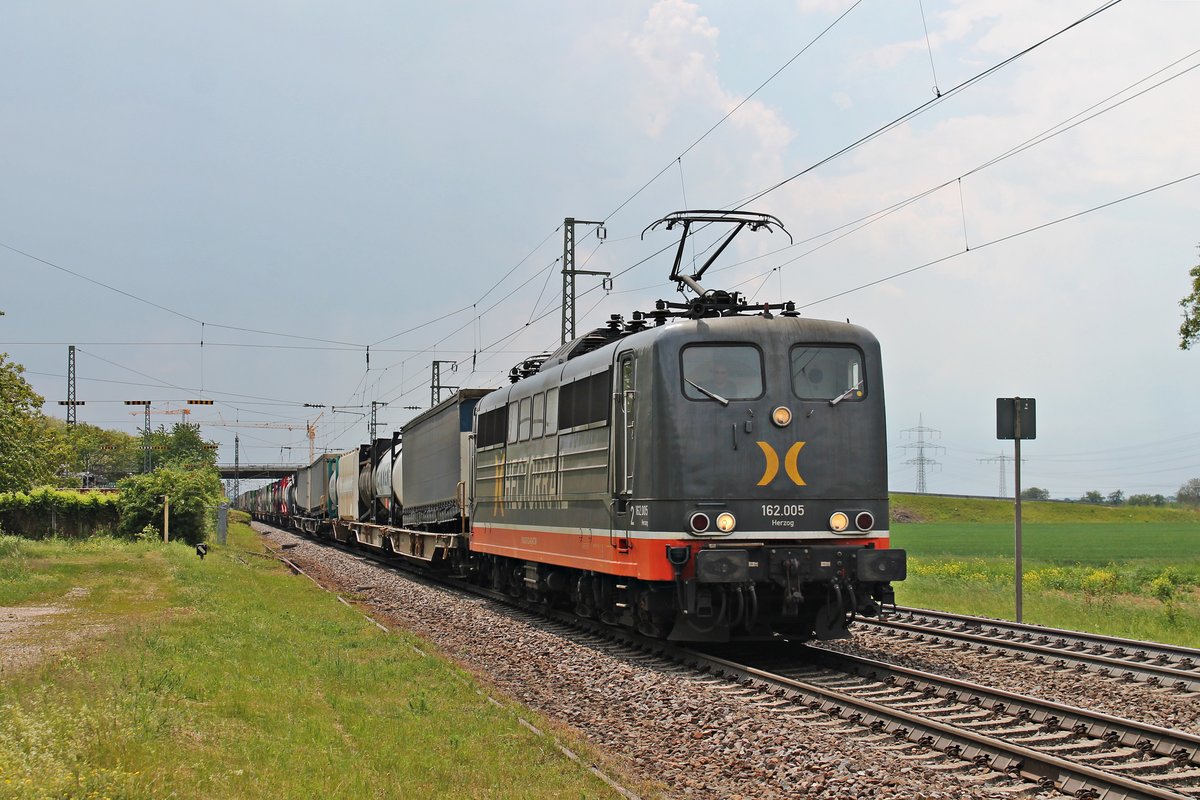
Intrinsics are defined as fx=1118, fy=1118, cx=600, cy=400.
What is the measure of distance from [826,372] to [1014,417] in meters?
4.40

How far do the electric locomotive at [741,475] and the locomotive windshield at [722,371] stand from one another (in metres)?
0.02

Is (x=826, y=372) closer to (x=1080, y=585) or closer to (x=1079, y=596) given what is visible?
(x=1079, y=596)

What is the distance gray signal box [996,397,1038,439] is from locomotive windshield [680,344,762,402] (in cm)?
508

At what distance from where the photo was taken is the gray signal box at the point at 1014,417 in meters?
15.6

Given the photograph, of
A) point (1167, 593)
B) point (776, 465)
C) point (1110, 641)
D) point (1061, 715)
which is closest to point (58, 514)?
point (776, 465)

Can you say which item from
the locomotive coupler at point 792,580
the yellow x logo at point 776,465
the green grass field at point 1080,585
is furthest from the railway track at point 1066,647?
the yellow x logo at point 776,465

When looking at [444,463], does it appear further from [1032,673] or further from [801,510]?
[1032,673]

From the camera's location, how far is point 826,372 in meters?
12.8

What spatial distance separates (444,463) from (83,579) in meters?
7.79

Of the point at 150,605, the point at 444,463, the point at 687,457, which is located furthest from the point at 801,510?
the point at 444,463

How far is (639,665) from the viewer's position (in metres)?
12.5

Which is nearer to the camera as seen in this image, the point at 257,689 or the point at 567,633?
the point at 257,689

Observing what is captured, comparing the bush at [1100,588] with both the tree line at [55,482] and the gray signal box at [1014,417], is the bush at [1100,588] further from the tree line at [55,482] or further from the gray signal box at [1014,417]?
the tree line at [55,482]

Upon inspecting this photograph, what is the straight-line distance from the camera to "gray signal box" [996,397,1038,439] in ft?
51.1
